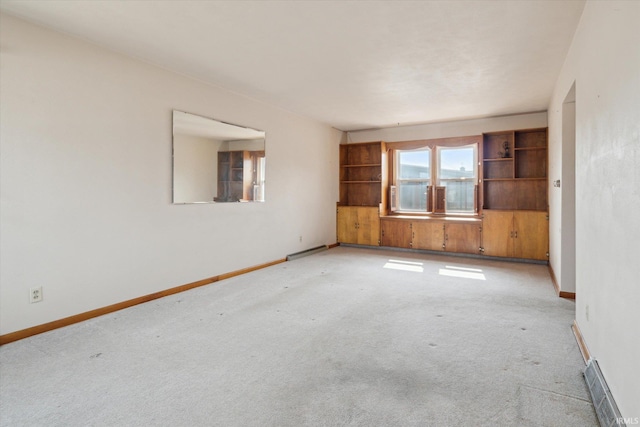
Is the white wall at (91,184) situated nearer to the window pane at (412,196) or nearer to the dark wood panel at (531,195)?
the window pane at (412,196)

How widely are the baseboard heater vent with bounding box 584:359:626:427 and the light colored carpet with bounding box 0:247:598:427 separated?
6 centimetres

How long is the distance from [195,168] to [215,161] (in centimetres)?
34

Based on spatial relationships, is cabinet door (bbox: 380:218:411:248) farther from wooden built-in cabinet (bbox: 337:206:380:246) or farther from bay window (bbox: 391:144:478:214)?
bay window (bbox: 391:144:478:214)

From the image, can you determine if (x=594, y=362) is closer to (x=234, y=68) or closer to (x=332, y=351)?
(x=332, y=351)

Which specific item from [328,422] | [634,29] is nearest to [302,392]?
[328,422]

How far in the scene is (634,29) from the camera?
4.73 ft

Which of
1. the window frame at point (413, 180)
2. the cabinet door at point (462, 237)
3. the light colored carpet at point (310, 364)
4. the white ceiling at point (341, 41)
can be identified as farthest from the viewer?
the window frame at point (413, 180)

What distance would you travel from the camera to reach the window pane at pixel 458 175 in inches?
258

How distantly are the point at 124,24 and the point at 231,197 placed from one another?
2336 millimetres

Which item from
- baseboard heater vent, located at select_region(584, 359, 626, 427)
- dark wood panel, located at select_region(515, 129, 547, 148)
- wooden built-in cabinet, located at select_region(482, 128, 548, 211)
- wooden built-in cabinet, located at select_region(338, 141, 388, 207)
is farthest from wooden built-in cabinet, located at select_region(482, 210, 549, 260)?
baseboard heater vent, located at select_region(584, 359, 626, 427)

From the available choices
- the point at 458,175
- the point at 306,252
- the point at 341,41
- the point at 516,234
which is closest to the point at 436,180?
the point at 458,175

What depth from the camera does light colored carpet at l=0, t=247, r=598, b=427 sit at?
1.76 meters

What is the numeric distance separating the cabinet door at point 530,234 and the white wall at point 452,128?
1.60 metres

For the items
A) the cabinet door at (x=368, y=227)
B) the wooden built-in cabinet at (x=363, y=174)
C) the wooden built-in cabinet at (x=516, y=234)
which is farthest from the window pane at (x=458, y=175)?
the cabinet door at (x=368, y=227)
